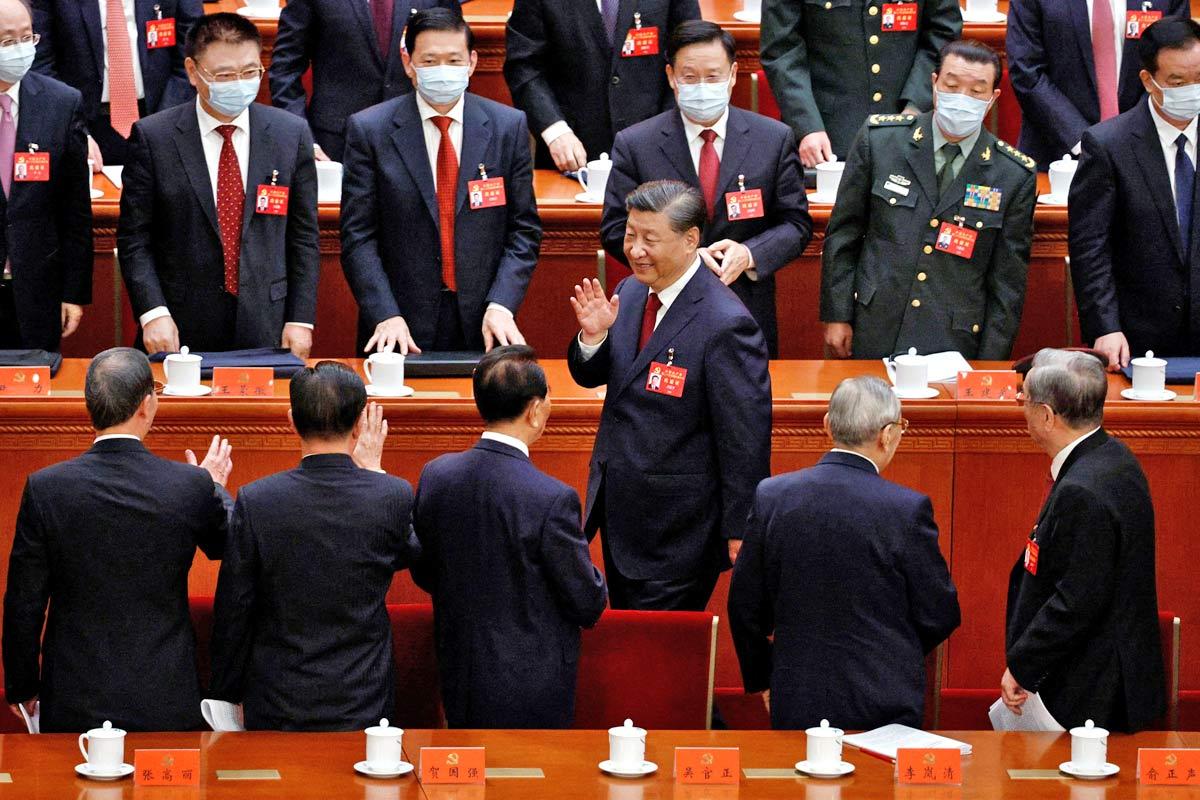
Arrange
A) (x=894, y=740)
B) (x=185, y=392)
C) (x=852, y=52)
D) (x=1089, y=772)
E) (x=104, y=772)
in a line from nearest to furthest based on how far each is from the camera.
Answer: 1. (x=104, y=772)
2. (x=1089, y=772)
3. (x=894, y=740)
4. (x=185, y=392)
5. (x=852, y=52)

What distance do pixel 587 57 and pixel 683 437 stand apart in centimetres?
205

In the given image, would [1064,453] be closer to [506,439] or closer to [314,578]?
[506,439]

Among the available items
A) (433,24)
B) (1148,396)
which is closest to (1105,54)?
(1148,396)

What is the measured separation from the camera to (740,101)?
21.1 ft

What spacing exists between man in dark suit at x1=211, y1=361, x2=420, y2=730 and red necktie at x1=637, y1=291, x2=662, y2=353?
2.57 feet

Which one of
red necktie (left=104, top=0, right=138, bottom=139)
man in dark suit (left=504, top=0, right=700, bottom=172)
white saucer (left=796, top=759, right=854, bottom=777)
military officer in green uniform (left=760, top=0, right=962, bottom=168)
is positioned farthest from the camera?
red necktie (left=104, top=0, right=138, bottom=139)

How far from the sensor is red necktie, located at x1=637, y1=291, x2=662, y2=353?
4.13 m

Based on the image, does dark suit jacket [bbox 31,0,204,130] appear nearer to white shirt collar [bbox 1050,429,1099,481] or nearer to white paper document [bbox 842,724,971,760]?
white shirt collar [bbox 1050,429,1099,481]

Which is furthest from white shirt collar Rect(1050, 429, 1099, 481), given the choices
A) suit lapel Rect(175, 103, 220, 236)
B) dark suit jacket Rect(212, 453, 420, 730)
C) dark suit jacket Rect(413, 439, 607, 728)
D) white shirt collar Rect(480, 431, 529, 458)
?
suit lapel Rect(175, 103, 220, 236)

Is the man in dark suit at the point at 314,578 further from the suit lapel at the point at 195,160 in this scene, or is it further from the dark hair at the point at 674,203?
the suit lapel at the point at 195,160

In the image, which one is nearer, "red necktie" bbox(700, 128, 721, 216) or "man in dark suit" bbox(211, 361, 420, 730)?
"man in dark suit" bbox(211, 361, 420, 730)

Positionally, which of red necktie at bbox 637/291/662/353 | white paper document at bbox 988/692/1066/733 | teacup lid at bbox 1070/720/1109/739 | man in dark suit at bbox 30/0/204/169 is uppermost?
man in dark suit at bbox 30/0/204/169

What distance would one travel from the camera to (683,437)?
160 inches

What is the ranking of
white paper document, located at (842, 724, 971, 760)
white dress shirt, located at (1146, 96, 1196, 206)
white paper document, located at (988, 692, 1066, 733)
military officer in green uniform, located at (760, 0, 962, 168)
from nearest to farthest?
1. white paper document, located at (842, 724, 971, 760)
2. white paper document, located at (988, 692, 1066, 733)
3. white dress shirt, located at (1146, 96, 1196, 206)
4. military officer in green uniform, located at (760, 0, 962, 168)
